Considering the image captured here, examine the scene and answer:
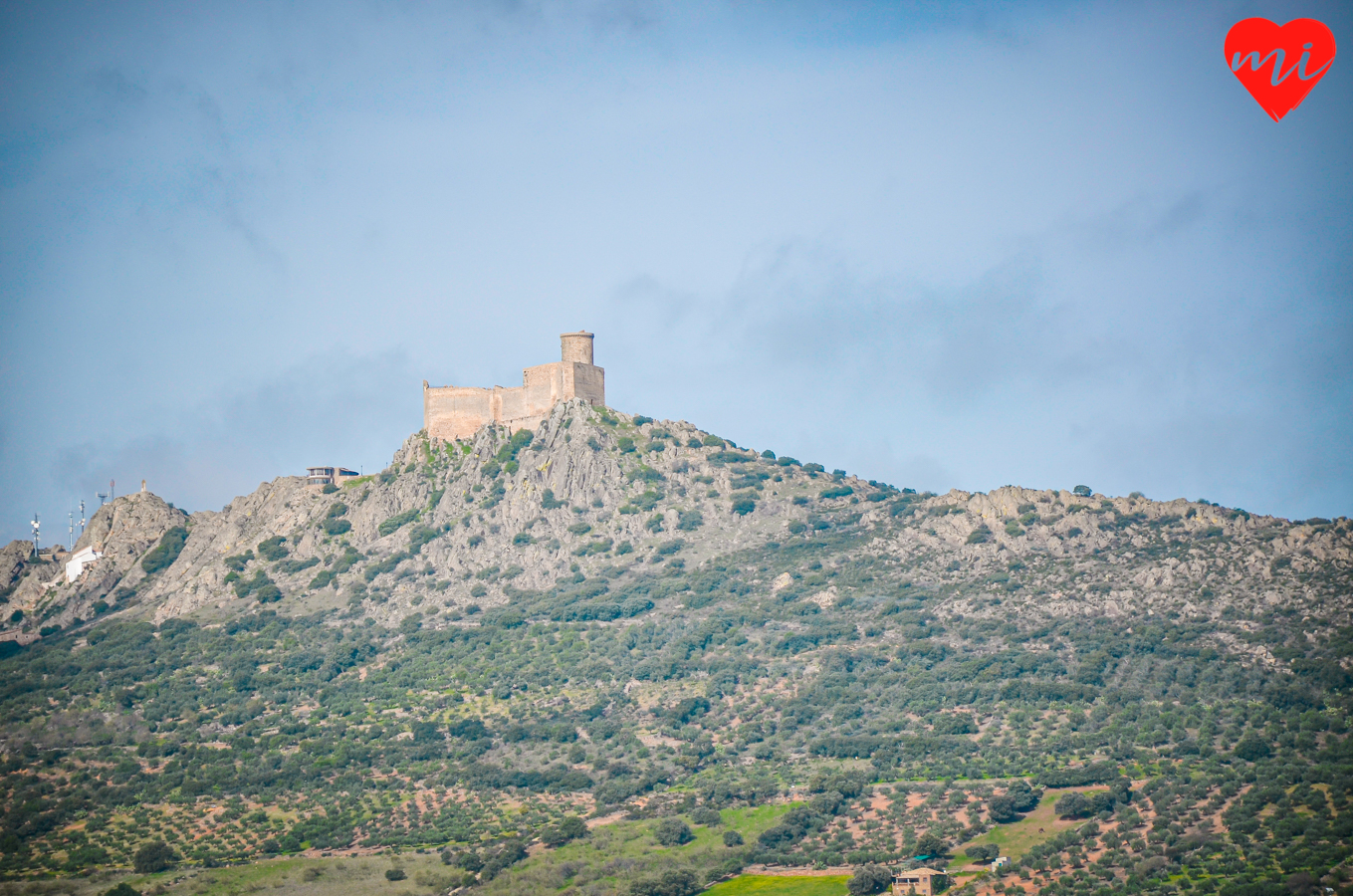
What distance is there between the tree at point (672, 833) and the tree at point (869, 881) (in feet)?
37.7

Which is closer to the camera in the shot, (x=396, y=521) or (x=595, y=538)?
(x=595, y=538)

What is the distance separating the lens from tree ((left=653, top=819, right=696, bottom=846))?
8231 centimetres

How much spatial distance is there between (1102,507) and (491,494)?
4914cm

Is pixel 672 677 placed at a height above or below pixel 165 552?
below

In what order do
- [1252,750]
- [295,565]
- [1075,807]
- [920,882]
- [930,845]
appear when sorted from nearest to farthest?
[920,882] < [930,845] < [1075,807] < [1252,750] < [295,565]

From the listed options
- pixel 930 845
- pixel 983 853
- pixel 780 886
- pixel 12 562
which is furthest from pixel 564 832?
pixel 12 562

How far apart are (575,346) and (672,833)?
54.5 meters

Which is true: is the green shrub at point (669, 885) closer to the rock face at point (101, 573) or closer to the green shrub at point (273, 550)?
the green shrub at point (273, 550)

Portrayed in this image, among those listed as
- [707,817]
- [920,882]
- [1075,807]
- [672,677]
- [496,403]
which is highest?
[496,403]

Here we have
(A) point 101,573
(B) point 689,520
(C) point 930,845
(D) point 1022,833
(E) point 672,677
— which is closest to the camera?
(C) point 930,845

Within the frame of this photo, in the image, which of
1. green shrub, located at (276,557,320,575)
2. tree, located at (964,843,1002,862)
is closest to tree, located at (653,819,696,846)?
tree, located at (964,843,1002,862)

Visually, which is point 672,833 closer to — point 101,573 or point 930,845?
point 930,845

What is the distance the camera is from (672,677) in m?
109

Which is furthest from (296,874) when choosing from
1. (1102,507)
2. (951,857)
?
(1102,507)
